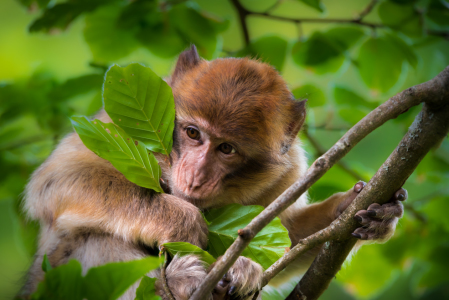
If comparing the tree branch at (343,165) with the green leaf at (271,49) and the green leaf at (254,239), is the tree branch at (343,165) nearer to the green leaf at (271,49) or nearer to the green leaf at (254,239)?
the green leaf at (271,49)

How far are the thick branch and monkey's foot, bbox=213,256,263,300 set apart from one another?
1.07ft

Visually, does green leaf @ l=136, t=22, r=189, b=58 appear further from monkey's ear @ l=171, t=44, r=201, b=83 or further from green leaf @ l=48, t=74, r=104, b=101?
monkey's ear @ l=171, t=44, r=201, b=83

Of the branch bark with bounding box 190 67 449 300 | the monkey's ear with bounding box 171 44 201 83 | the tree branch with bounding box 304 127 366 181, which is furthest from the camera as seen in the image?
the tree branch with bounding box 304 127 366 181

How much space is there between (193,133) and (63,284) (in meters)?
1.84

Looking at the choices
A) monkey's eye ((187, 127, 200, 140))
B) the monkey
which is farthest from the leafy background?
monkey's eye ((187, 127, 200, 140))

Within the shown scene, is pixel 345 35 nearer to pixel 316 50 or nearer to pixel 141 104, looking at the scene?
pixel 316 50

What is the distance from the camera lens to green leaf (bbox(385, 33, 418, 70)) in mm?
4152

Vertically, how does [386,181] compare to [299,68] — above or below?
above

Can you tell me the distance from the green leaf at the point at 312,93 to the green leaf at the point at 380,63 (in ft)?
1.66

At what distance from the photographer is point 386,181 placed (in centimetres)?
258

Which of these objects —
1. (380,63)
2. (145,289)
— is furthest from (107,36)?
(145,289)

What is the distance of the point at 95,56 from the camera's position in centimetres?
485

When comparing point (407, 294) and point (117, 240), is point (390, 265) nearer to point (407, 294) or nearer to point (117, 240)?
point (117, 240)

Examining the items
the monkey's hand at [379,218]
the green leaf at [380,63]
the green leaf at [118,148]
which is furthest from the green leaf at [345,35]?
the green leaf at [118,148]
